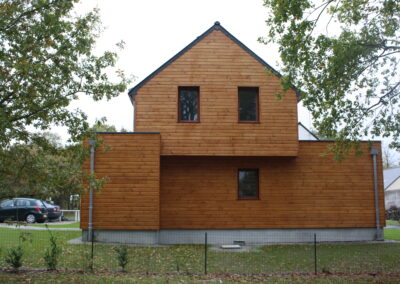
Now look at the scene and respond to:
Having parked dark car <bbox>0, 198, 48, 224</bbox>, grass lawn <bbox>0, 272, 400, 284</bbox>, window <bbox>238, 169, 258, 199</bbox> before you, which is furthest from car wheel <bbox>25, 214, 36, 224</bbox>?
grass lawn <bbox>0, 272, 400, 284</bbox>

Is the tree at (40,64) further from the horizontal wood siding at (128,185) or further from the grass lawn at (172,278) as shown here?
the horizontal wood siding at (128,185)

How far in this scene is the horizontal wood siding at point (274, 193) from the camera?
1644 cm

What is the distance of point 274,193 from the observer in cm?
1675

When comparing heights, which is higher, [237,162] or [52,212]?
[237,162]

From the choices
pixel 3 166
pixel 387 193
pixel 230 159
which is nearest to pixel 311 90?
pixel 230 159

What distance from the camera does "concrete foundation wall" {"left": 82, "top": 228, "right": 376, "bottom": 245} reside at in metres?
15.2

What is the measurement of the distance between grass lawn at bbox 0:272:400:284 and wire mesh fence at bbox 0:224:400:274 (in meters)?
0.44

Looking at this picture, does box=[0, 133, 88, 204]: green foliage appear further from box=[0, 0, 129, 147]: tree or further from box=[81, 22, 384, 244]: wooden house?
box=[81, 22, 384, 244]: wooden house

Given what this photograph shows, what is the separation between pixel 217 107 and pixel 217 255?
19.6 ft

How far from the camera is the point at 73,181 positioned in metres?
8.03

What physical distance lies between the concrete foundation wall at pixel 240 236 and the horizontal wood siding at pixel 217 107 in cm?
304

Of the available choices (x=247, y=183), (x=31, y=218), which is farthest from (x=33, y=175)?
(x=31, y=218)

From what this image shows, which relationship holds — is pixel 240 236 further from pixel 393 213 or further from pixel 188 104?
pixel 393 213

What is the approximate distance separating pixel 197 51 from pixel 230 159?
4.48 m
